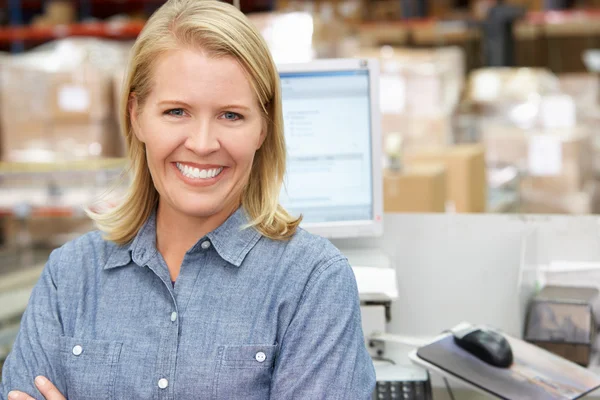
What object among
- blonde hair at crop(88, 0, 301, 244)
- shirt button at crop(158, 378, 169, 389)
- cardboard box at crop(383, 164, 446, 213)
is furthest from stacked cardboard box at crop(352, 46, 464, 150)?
shirt button at crop(158, 378, 169, 389)

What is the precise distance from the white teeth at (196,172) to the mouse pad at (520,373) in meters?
0.68

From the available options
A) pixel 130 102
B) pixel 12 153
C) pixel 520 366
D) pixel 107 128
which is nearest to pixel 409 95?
pixel 107 128

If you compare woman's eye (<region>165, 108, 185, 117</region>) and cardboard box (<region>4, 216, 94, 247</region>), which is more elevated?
woman's eye (<region>165, 108, 185, 117</region>)

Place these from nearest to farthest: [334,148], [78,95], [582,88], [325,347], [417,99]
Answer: [325,347]
[334,148]
[417,99]
[78,95]
[582,88]

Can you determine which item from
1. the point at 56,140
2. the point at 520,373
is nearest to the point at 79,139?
the point at 56,140

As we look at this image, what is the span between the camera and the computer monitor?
74.9 inches

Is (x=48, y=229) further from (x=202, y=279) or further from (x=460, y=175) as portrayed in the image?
(x=202, y=279)

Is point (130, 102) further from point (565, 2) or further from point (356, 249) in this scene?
point (565, 2)

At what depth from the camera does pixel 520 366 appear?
5.59 ft

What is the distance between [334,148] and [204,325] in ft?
2.54

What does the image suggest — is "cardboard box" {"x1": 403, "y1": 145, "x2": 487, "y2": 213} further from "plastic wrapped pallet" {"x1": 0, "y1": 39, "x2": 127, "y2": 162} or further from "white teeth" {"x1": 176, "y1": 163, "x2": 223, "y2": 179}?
"plastic wrapped pallet" {"x1": 0, "y1": 39, "x2": 127, "y2": 162}

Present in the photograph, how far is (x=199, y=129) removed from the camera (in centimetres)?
124

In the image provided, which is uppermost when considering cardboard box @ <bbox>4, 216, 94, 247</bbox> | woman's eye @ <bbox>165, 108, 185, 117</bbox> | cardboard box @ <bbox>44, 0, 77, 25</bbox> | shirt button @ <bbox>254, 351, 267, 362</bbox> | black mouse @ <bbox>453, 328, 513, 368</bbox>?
cardboard box @ <bbox>44, 0, 77, 25</bbox>

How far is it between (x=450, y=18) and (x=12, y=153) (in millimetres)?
3889
